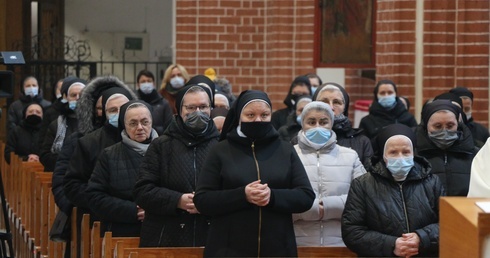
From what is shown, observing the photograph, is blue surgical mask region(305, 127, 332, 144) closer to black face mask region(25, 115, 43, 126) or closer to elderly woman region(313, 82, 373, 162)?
elderly woman region(313, 82, 373, 162)

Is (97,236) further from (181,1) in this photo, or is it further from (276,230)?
(181,1)

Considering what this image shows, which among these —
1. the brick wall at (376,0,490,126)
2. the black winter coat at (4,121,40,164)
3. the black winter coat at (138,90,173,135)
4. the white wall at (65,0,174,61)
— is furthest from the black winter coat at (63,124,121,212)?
the white wall at (65,0,174,61)

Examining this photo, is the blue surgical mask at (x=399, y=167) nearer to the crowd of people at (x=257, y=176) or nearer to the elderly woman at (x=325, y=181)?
the crowd of people at (x=257, y=176)

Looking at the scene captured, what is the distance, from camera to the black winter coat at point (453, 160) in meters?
8.39

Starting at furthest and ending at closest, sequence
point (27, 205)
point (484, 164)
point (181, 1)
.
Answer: point (181, 1), point (27, 205), point (484, 164)

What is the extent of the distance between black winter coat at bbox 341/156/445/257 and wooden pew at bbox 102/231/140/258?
1.30m

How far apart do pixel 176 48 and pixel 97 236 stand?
9309mm

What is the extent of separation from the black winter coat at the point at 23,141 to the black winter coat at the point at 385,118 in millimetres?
3963

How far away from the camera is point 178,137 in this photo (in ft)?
25.4

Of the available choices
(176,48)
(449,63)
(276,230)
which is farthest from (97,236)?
(176,48)

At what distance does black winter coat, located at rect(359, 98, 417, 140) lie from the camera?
490 inches

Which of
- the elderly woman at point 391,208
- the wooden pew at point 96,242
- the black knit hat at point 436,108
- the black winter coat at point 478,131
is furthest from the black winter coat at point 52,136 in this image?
the elderly woman at point 391,208

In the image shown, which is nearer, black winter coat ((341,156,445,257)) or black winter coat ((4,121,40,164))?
black winter coat ((341,156,445,257))

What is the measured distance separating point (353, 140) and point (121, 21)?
555 inches
